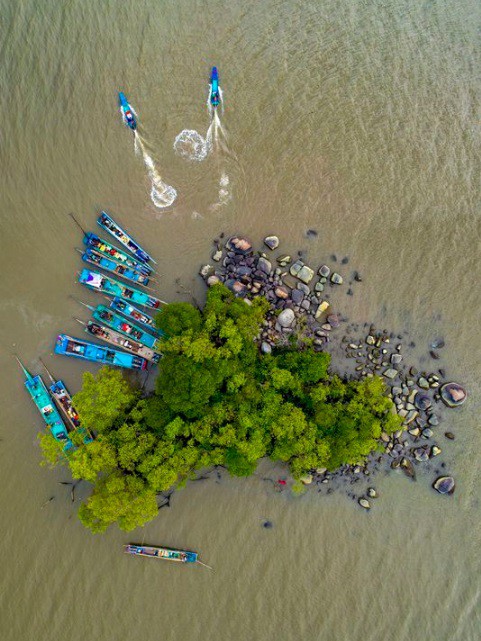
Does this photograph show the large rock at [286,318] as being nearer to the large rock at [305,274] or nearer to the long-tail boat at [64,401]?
the large rock at [305,274]

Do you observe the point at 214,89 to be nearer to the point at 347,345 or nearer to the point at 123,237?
the point at 123,237

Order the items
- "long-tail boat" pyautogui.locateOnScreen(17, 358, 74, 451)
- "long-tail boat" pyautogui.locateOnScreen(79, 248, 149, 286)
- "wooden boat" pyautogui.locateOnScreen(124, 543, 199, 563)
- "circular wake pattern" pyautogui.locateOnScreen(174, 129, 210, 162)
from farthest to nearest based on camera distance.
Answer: "circular wake pattern" pyautogui.locateOnScreen(174, 129, 210, 162)
"long-tail boat" pyautogui.locateOnScreen(79, 248, 149, 286)
"long-tail boat" pyautogui.locateOnScreen(17, 358, 74, 451)
"wooden boat" pyautogui.locateOnScreen(124, 543, 199, 563)

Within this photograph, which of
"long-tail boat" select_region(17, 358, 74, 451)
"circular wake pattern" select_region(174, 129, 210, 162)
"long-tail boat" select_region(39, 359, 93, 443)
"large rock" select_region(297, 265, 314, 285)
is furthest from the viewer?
"circular wake pattern" select_region(174, 129, 210, 162)

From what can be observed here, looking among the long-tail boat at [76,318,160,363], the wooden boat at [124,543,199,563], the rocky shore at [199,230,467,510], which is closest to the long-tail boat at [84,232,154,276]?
the rocky shore at [199,230,467,510]

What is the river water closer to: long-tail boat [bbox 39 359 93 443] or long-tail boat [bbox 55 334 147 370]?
long-tail boat [bbox 39 359 93 443]

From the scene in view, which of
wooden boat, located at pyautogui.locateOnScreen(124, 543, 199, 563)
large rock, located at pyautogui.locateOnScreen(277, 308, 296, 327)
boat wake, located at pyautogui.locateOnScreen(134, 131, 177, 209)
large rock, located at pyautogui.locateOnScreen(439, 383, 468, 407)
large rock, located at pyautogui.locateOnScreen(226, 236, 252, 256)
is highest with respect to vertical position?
boat wake, located at pyautogui.locateOnScreen(134, 131, 177, 209)

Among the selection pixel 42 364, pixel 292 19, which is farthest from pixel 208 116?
pixel 42 364
